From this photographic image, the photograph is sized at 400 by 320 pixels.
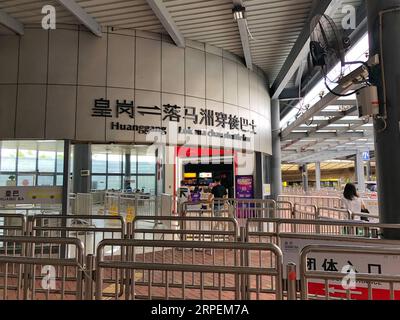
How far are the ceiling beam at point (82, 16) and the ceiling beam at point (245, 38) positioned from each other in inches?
113

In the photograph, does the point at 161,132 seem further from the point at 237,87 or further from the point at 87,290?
the point at 87,290

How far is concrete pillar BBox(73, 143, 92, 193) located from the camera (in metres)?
8.29

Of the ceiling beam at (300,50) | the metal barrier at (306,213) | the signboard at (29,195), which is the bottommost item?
the metal barrier at (306,213)

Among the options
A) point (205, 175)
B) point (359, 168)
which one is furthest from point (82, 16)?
point (359, 168)

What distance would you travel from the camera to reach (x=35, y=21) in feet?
22.2

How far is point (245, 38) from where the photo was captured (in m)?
7.33

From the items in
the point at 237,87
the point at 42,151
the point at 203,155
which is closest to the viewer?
the point at 42,151

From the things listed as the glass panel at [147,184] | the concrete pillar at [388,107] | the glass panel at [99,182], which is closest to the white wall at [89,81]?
the glass panel at [147,184]

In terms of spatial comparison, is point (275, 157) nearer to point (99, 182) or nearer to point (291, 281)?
point (99, 182)

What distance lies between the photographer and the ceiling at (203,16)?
6250 mm

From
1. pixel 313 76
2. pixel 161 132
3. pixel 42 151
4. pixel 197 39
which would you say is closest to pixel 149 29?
pixel 197 39

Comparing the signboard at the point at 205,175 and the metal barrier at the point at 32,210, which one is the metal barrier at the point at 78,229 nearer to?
the metal barrier at the point at 32,210

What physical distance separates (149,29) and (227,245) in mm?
6140

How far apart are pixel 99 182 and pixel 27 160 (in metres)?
4.97
